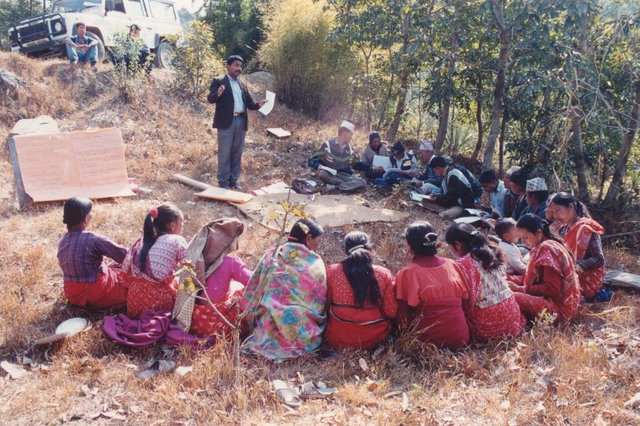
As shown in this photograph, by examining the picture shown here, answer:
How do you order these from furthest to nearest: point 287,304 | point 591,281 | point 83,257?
point 591,281 < point 83,257 < point 287,304

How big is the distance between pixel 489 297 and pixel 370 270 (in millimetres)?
838

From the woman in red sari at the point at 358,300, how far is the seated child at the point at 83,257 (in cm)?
159

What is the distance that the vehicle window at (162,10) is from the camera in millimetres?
12367

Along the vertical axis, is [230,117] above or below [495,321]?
above

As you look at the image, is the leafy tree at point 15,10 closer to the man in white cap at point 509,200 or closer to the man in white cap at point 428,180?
the man in white cap at point 428,180

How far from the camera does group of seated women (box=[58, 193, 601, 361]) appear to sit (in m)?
3.24

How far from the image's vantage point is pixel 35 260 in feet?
14.1

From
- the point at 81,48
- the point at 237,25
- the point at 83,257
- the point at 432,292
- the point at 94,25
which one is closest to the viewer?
the point at 432,292

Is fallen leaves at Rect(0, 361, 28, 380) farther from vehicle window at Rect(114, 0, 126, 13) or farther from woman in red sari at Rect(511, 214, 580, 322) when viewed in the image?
vehicle window at Rect(114, 0, 126, 13)

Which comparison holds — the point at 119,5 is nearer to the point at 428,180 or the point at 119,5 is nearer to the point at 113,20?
the point at 113,20

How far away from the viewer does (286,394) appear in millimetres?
2832

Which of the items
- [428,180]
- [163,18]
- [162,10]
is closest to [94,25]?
[163,18]

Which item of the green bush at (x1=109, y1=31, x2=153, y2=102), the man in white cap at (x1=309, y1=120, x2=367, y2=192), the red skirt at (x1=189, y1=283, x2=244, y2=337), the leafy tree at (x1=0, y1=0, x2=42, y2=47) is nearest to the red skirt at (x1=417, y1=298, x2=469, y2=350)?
the red skirt at (x1=189, y1=283, x2=244, y2=337)

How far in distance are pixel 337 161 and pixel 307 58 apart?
177 inches
